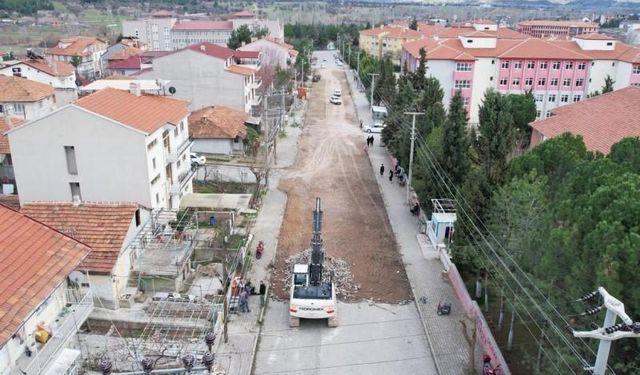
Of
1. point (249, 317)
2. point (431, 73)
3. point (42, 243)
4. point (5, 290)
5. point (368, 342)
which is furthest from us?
point (431, 73)

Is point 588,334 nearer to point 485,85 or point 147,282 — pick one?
point 147,282

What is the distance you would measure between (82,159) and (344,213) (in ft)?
47.4

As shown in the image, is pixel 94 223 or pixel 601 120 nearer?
pixel 94 223

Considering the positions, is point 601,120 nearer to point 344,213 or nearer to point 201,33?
point 344,213

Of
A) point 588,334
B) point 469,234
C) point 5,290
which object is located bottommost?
point 469,234

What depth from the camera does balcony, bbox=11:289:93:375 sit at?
14305 mm

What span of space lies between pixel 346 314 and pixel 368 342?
2041 millimetres

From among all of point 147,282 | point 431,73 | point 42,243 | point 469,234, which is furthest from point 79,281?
point 431,73

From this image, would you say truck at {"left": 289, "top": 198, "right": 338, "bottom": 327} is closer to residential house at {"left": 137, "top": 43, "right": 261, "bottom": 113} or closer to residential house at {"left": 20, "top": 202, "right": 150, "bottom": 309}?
residential house at {"left": 20, "top": 202, "right": 150, "bottom": 309}

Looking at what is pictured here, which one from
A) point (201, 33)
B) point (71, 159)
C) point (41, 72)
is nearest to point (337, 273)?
point (71, 159)

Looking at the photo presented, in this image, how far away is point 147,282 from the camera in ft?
71.5

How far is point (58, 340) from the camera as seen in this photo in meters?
15.5

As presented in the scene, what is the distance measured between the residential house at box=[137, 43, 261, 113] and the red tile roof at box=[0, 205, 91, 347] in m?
32.1

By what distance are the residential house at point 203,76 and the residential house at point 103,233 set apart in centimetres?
2654
